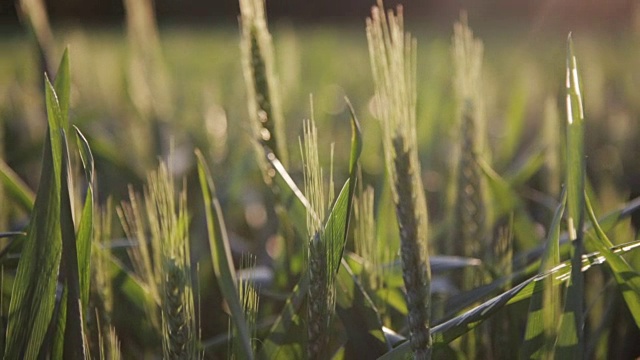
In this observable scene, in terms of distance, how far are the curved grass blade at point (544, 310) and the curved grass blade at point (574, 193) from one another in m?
0.04

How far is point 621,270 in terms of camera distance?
532 millimetres

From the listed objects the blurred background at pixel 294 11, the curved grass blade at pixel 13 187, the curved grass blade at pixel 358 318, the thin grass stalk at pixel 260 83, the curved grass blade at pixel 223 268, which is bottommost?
the curved grass blade at pixel 358 318

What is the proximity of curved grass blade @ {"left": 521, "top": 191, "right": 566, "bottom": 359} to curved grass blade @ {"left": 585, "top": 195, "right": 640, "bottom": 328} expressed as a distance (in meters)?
0.02

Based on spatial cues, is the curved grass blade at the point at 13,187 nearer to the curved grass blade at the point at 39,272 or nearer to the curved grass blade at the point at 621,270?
the curved grass blade at the point at 39,272

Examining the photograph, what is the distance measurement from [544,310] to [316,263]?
0.18 meters

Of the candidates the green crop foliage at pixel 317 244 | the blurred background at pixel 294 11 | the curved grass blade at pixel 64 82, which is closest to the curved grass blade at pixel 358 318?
the green crop foliage at pixel 317 244

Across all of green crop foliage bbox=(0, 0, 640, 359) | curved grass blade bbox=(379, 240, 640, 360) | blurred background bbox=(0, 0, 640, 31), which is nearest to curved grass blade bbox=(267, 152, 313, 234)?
green crop foliage bbox=(0, 0, 640, 359)

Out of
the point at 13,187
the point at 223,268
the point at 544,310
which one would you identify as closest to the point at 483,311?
the point at 544,310

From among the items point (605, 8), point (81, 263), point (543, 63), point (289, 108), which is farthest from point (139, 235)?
point (605, 8)

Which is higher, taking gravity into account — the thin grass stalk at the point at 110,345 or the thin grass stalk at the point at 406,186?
the thin grass stalk at the point at 406,186

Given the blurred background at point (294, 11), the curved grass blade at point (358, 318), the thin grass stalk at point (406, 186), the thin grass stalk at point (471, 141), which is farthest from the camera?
the blurred background at point (294, 11)

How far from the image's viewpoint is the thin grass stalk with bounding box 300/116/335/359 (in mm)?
452

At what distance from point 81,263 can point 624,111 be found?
1.50 m

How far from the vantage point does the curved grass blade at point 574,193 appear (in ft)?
1.53
